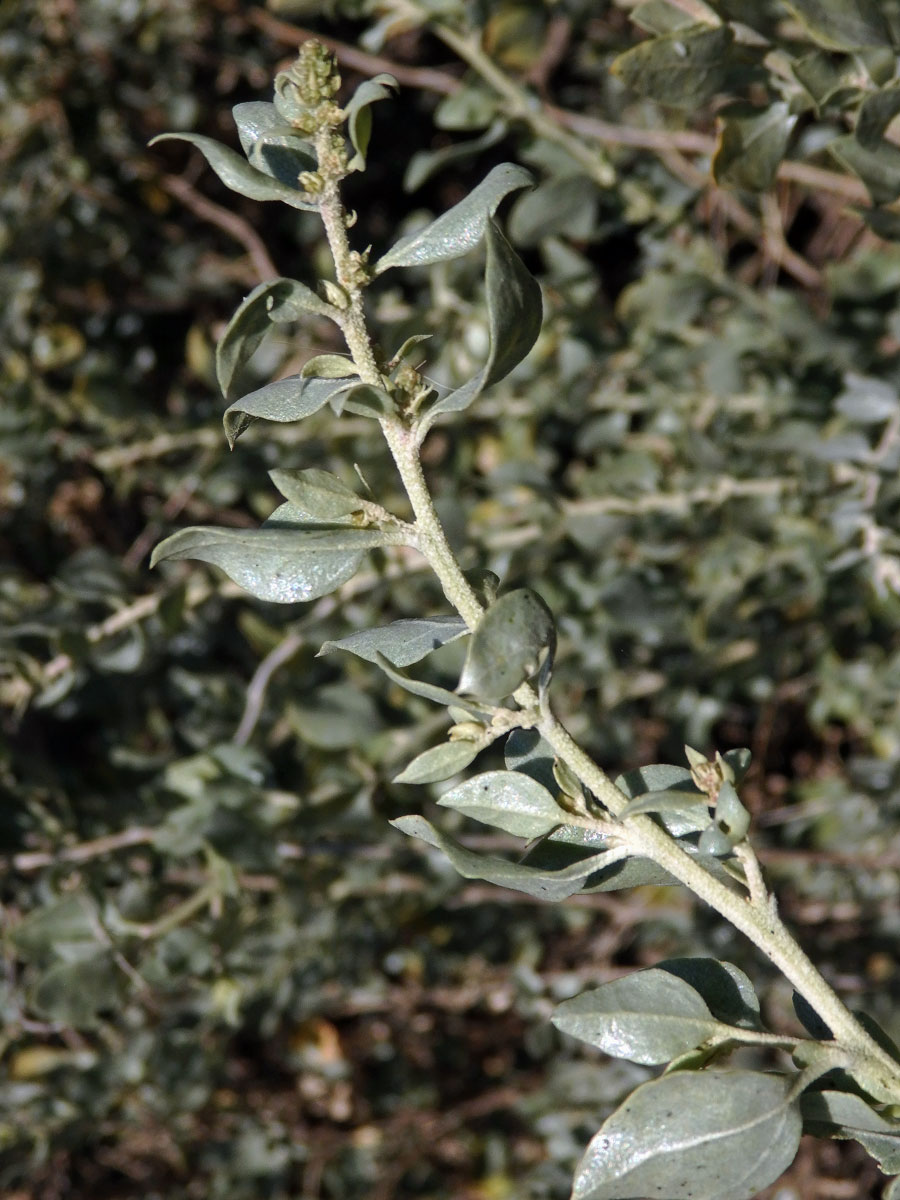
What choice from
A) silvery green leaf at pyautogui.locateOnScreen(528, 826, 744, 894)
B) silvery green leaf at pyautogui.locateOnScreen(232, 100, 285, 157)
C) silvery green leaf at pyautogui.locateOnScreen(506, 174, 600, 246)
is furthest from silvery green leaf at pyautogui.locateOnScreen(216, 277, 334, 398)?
silvery green leaf at pyautogui.locateOnScreen(506, 174, 600, 246)

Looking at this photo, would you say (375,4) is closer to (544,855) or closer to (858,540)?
(858,540)

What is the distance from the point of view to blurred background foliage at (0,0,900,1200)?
166 centimetres

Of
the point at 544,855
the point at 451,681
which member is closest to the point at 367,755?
the point at 451,681

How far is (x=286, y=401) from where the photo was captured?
772 millimetres

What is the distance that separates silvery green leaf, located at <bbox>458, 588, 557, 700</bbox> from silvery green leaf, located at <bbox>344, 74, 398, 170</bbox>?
318 millimetres

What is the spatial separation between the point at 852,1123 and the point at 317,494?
0.56 metres

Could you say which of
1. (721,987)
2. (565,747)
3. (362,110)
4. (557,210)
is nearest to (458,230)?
(362,110)

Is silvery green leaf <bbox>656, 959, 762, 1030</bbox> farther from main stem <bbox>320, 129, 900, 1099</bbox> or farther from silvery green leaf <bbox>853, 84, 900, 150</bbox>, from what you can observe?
silvery green leaf <bbox>853, 84, 900, 150</bbox>

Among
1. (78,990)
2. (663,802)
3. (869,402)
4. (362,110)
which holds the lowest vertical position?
(78,990)

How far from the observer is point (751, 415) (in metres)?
1.94

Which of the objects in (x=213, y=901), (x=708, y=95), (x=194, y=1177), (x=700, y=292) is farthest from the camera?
(x=194, y=1177)

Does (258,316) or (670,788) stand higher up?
(258,316)

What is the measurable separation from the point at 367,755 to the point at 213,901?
29cm

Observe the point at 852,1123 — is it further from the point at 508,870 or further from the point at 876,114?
the point at 876,114
